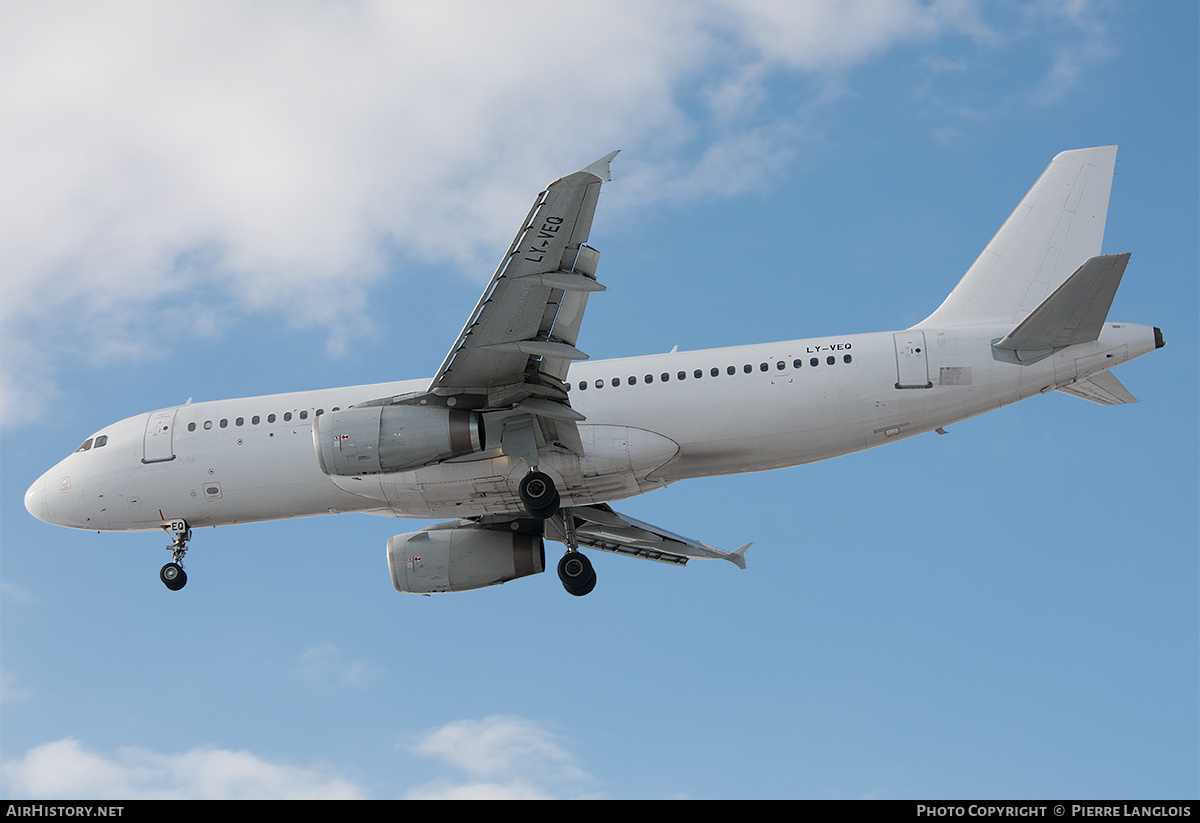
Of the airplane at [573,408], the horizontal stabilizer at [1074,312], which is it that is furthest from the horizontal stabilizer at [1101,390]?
the horizontal stabilizer at [1074,312]

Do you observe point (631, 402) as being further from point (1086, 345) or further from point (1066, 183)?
point (1066, 183)

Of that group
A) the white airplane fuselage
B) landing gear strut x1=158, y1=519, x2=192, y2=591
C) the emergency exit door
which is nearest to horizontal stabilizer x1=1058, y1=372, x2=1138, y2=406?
the white airplane fuselage

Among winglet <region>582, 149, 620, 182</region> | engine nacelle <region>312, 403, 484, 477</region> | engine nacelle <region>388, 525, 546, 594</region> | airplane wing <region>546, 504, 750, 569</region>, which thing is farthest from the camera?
airplane wing <region>546, 504, 750, 569</region>

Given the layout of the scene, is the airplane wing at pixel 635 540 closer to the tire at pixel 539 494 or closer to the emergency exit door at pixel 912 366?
the tire at pixel 539 494

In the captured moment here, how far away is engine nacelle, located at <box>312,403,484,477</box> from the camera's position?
760 inches

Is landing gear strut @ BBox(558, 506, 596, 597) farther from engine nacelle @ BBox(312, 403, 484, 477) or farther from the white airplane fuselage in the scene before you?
engine nacelle @ BBox(312, 403, 484, 477)

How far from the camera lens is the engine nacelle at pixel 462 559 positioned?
81.0 feet

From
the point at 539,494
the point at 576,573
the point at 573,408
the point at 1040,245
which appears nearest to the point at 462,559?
the point at 576,573

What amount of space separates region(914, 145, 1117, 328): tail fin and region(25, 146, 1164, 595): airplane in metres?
0.04

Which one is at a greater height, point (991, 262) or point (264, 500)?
point (991, 262)

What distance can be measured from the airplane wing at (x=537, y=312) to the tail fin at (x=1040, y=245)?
730cm
